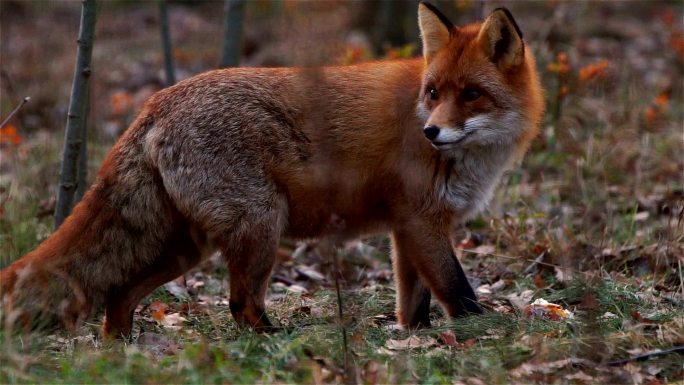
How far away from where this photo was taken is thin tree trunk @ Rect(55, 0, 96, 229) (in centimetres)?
595

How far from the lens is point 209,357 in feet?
13.7

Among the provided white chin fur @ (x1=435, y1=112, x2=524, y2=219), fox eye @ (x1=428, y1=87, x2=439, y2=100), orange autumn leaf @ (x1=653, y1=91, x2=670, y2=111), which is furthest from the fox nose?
orange autumn leaf @ (x1=653, y1=91, x2=670, y2=111)

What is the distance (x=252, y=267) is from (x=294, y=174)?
24.8 inches

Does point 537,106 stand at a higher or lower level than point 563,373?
higher

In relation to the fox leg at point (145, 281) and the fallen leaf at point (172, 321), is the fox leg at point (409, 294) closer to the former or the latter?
the fox leg at point (145, 281)

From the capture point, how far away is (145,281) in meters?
5.34

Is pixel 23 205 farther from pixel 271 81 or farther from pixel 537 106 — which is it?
pixel 537 106

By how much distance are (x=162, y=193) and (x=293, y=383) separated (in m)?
1.65

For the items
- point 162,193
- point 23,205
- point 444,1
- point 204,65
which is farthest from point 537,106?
point 204,65

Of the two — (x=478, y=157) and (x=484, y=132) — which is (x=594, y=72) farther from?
(x=484, y=132)

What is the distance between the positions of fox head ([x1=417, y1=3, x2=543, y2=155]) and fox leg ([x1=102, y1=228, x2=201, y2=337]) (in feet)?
5.47

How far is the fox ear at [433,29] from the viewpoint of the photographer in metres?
5.50

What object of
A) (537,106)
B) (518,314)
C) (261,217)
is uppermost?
(537,106)

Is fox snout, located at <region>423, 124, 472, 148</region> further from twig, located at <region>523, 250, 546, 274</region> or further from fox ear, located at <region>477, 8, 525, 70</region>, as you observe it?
twig, located at <region>523, 250, 546, 274</region>
